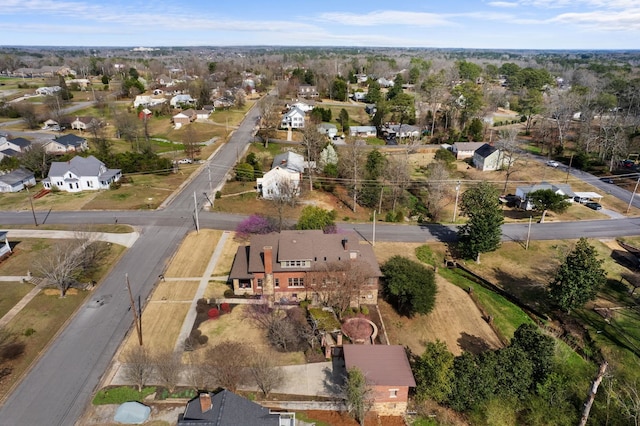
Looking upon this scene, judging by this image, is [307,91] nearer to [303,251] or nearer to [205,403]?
[303,251]

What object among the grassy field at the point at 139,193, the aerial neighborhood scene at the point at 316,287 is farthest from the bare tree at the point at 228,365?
the grassy field at the point at 139,193

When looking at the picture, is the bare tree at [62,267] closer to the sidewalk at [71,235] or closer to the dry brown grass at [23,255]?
the dry brown grass at [23,255]

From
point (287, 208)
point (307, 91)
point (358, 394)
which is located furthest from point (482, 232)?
point (307, 91)

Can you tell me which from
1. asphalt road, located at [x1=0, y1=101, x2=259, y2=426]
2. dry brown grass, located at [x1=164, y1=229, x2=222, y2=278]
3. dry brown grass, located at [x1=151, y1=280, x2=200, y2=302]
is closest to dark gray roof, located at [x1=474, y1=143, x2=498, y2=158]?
asphalt road, located at [x1=0, y1=101, x2=259, y2=426]

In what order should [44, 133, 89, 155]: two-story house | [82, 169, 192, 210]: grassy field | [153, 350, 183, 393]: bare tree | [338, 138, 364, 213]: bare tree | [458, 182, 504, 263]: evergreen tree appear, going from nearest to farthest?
[153, 350, 183, 393]: bare tree → [458, 182, 504, 263]: evergreen tree → [82, 169, 192, 210]: grassy field → [338, 138, 364, 213]: bare tree → [44, 133, 89, 155]: two-story house

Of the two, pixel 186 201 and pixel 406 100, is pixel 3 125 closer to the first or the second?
pixel 186 201

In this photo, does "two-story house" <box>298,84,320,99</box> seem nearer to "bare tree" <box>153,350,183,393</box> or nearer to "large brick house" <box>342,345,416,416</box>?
"large brick house" <box>342,345,416,416</box>

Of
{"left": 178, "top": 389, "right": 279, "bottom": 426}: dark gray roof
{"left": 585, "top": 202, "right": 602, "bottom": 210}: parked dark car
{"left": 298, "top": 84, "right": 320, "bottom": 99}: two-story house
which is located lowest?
{"left": 585, "top": 202, "right": 602, "bottom": 210}: parked dark car
